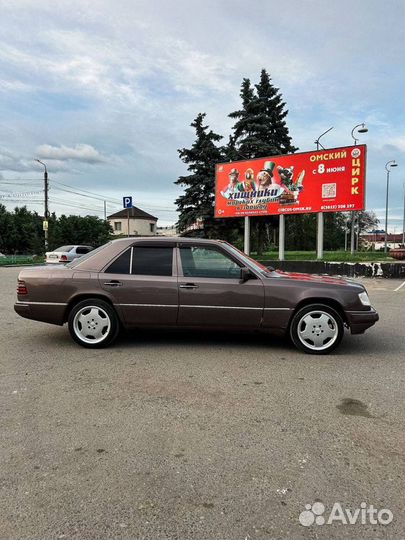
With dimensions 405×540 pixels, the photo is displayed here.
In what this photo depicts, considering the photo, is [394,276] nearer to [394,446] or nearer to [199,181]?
[394,446]

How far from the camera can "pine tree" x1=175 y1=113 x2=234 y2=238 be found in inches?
1390

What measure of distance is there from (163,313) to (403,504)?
3.69 metres

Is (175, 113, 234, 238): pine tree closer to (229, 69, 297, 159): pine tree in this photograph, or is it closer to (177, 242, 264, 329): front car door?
(229, 69, 297, 159): pine tree

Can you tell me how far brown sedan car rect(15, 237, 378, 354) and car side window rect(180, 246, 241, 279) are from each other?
1cm

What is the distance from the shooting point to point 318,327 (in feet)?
18.3

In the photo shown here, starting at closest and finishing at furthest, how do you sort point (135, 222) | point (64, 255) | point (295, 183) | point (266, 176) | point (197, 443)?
point (197, 443) < point (295, 183) < point (64, 255) < point (266, 176) < point (135, 222)

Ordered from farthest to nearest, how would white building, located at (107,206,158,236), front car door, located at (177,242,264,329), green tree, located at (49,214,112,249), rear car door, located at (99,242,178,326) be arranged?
white building, located at (107,206,158,236) < green tree, located at (49,214,112,249) < rear car door, located at (99,242,178,326) < front car door, located at (177,242,264,329)

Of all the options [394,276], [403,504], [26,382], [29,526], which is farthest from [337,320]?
[394,276]

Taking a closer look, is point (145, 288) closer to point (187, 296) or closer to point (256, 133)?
point (187, 296)

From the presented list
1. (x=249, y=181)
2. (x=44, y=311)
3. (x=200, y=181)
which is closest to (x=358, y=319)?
(x=44, y=311)

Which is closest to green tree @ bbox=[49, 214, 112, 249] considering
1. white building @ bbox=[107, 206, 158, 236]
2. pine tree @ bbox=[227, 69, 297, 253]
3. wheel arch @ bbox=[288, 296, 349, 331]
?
pine tree @ bbox=[227, 69, 297, 253]

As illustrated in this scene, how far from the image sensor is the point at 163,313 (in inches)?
223

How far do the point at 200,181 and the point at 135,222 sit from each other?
166 ft

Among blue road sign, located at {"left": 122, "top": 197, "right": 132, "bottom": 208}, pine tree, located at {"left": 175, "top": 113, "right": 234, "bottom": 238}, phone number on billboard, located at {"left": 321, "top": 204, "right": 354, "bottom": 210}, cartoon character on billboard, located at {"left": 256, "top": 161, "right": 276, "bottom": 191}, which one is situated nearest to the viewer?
blue road sign, located at {"left": 122, "top": 197, "right": 132, "bottom": 208}
